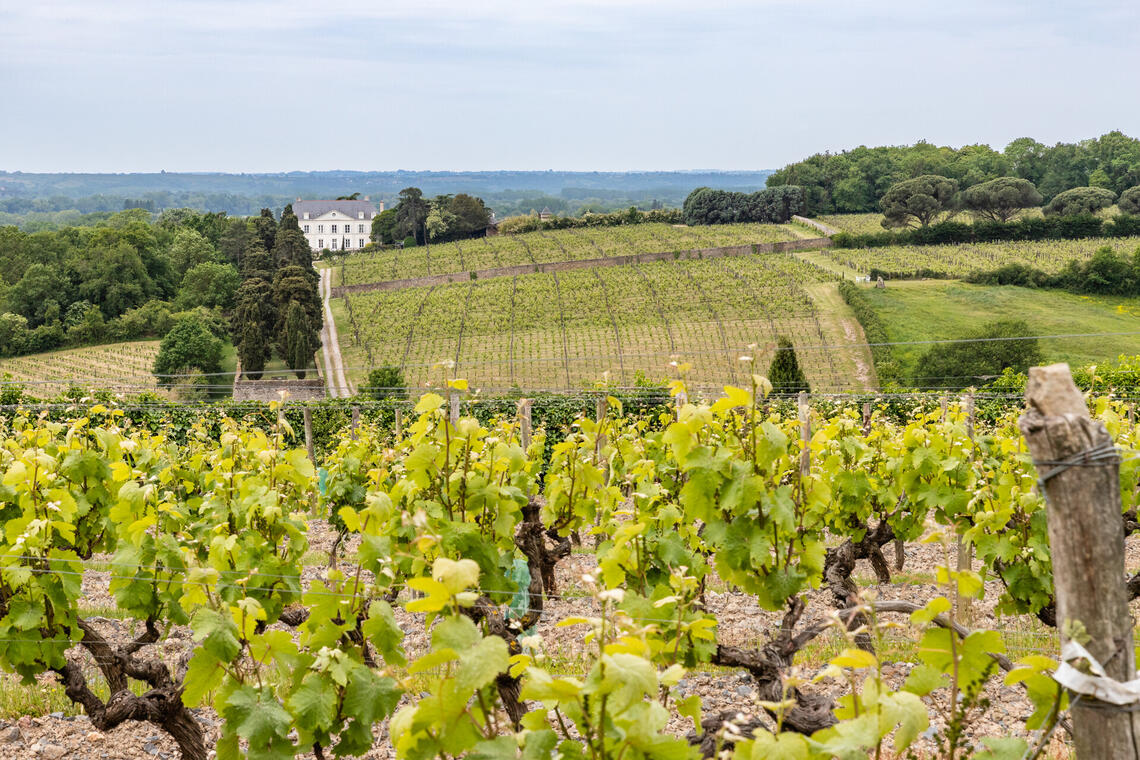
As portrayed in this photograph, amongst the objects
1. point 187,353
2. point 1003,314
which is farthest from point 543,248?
point 1003,314

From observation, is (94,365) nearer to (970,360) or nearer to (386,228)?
(386,228)

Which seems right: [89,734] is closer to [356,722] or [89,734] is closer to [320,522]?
[356,722]

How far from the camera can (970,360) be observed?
37.5 m

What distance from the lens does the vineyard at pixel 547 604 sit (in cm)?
276

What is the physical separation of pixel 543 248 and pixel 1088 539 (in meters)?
70.8

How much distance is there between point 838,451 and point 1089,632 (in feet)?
18.3

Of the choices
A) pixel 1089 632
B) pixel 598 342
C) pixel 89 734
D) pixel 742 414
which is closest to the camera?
pixel 1089 632

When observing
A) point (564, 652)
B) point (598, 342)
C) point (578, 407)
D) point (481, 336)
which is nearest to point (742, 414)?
point (564, 652)

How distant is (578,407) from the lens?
771 inches

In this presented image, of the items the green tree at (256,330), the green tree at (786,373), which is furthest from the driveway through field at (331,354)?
the green tree at (786,373)

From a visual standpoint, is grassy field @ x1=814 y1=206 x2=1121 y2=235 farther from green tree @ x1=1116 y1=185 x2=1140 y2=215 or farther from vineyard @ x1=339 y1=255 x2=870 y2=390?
vineyard @ x1=339 y1=255 x2=870 y2=390

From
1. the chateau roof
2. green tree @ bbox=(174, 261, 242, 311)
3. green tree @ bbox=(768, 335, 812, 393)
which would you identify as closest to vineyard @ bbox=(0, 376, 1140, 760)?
green tree @ bbox=(768, 335, 812, 393)

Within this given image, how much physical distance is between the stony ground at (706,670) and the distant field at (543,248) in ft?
187

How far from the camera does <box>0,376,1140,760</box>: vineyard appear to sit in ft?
9.06
